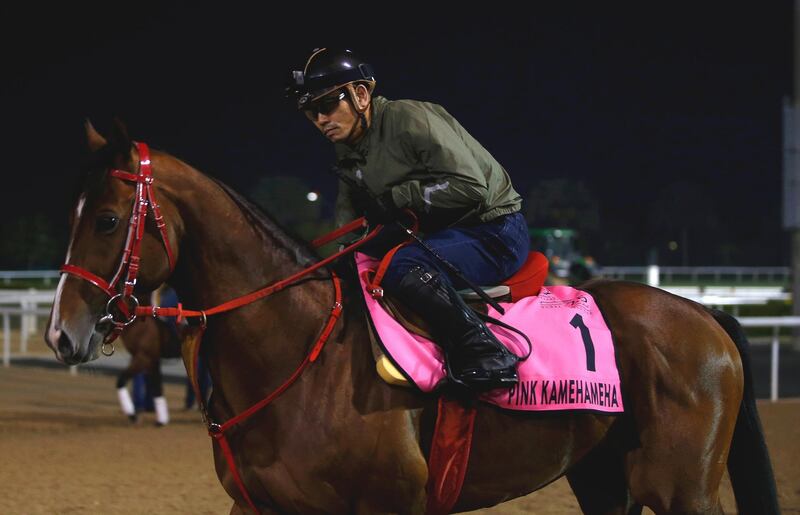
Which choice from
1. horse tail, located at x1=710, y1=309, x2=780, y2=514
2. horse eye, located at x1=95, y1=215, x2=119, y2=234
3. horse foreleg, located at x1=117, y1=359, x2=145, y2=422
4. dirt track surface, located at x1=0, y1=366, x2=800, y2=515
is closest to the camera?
horse eye, located at x1=95, y1=215, x2=119, y2=234

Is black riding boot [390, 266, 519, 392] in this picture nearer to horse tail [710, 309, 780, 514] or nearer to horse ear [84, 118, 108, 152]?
horse ear [84, 118, 108, 152]

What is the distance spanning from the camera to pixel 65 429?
9.71m

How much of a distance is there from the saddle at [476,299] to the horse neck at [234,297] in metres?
0.26

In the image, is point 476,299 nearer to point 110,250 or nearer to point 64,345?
point 110,250

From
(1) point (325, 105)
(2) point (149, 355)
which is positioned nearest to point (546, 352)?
(1) point (325, 105)

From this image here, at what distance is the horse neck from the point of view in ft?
10.8

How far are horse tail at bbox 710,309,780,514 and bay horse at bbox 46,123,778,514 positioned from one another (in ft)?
0.75

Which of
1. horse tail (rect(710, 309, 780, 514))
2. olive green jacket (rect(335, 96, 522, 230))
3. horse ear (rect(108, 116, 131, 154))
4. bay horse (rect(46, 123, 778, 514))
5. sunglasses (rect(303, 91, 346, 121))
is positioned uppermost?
sunglasses (rect(303, 91, 346, 121))

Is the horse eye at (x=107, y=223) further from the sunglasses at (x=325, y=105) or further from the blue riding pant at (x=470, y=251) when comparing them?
the blue riding pant at (x=470, y=251)

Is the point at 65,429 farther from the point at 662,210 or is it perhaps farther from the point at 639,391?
the point at 662,210

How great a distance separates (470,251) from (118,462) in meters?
5.22

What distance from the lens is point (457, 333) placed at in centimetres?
337

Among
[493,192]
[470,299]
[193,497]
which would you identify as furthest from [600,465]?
[193,497]

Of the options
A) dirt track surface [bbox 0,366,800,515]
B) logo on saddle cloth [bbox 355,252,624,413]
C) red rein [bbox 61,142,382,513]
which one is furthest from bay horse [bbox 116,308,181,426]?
logo on saddle cloth [bbox 355,252,624,413]
